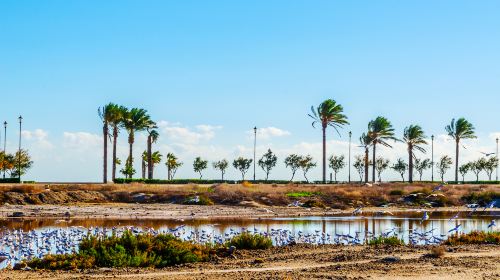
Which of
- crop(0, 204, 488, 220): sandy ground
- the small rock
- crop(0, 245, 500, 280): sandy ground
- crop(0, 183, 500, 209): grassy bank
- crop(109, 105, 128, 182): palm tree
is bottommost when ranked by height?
crop(0, 204, 488, 220): sandy ground

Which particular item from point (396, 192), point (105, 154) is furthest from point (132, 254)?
point (105, 154)

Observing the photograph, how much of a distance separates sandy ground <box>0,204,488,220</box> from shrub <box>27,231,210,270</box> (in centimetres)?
2272

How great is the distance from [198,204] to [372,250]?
33.4 m

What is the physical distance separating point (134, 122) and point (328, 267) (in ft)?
276

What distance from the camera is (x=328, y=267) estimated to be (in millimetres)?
17391

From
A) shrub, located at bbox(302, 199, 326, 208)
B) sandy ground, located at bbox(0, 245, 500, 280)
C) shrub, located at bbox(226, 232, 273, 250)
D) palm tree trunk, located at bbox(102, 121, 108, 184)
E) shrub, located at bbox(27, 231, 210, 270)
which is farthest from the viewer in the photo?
→ palm tree trunk, located at bbox(102, 121, 108, 184)

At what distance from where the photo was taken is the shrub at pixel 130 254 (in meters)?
17.9

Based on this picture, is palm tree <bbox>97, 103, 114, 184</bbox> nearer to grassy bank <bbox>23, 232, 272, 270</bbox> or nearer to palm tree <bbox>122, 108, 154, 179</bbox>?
palm tree <bbox>122, 108, 154, 179</bbox>

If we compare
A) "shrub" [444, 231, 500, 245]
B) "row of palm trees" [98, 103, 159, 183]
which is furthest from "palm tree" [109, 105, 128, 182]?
"shrub" [444, 231, 500, 245]

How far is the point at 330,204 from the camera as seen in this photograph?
57969mm

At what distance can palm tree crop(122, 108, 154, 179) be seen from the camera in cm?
9750

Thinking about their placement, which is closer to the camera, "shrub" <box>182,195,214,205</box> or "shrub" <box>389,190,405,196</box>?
"shrub" <box>182,195,214,205</box>

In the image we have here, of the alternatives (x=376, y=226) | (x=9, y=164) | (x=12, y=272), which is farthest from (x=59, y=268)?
(x=9, y=164)

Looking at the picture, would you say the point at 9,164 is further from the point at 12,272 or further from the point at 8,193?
the point at 12,272
